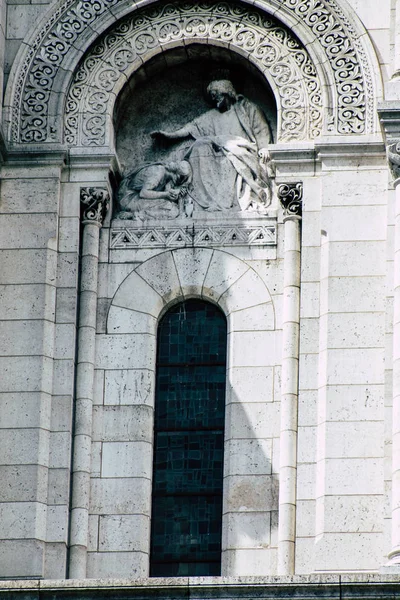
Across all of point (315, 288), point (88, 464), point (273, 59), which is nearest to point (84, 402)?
point (88, 464)

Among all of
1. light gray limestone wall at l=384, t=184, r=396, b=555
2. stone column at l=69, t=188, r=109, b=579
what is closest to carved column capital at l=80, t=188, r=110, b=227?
stone column at l=69, t=188, r=109, b=579

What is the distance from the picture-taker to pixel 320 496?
24781mm

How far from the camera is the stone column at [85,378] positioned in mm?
25156

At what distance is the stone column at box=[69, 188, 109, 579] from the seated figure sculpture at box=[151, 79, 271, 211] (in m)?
1.17

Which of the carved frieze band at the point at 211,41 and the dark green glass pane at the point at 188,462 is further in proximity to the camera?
the carved frieze band at the point at 211,41

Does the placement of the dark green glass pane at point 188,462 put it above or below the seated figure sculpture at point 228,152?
below

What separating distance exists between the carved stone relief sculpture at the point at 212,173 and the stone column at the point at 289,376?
0.54 m

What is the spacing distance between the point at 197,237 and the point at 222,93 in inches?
73.0

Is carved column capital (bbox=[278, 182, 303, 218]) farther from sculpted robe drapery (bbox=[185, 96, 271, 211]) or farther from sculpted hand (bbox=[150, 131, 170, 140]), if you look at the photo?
sculpted hand (bbox=[150, 131, 170, 140])

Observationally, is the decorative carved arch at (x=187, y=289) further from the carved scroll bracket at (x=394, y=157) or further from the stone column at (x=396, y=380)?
the carved scroll bracket at (x=394, y=157)

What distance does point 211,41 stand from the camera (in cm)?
2711

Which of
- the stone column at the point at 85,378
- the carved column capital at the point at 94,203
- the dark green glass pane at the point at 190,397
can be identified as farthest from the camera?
Result: the carved column capital at the point at 94,203

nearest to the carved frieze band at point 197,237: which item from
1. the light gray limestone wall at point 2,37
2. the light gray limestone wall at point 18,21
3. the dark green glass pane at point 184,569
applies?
the light gray limestone wall at point 2,37

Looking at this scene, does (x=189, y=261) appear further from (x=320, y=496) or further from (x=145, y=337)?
(x=320, y=496)
